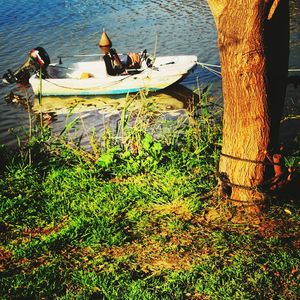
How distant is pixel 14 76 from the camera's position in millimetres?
14148

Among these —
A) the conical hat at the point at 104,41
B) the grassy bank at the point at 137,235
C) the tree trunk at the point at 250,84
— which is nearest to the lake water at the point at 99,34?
the conical hat at the point at 104,41

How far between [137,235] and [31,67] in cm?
1153

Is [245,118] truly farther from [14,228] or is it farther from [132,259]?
[14,228]

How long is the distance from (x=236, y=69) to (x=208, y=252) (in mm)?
1766

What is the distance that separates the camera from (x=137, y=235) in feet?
11.9

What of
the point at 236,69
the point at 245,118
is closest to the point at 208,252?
the point at 245,118

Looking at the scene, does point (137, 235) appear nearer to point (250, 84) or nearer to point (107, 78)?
point (250, 84)

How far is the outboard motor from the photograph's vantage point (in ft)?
40.8

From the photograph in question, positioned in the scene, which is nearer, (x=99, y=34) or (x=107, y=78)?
(x=107, y=78)

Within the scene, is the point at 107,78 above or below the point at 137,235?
above

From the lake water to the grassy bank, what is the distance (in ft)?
17.8

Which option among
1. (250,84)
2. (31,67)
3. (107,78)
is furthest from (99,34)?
(250,84)

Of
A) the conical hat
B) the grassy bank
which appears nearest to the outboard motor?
the conical hat

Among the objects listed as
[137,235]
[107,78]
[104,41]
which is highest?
[104,41]
